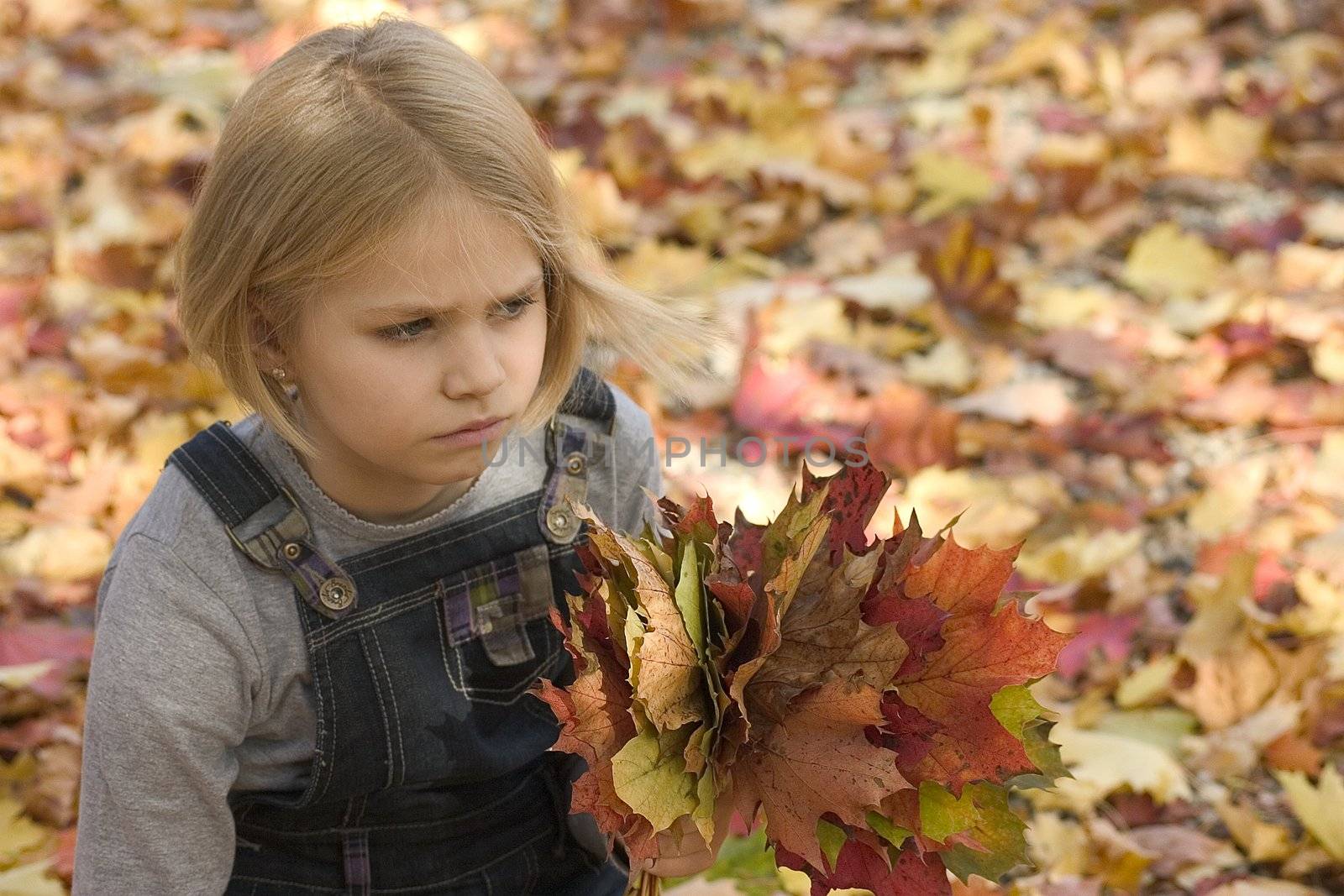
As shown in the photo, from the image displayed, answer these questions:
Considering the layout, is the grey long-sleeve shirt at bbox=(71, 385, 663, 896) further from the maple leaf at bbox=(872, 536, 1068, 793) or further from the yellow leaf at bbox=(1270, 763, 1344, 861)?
the yellow leaf at bbox=(1270, 763, 1344, 861)

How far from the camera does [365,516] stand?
58.6 inches

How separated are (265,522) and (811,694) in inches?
23.7

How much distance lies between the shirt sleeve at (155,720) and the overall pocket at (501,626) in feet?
0.70

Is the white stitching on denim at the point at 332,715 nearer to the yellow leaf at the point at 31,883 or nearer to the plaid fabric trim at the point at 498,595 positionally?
the plaid fabric trim at the point at 498,595

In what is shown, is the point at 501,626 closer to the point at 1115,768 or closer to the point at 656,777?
the point at 656,777

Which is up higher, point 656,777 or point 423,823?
point 656,777

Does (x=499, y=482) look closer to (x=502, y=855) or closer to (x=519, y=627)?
(x=519, y=627)

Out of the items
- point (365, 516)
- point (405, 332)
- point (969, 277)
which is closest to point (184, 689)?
point (365, 516)

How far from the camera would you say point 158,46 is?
3775 mm

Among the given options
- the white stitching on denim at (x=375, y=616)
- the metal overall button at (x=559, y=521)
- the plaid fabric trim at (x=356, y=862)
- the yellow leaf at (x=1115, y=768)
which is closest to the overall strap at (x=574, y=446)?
the metal overall button at (x=559, y=521)

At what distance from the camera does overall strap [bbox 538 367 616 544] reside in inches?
61.6

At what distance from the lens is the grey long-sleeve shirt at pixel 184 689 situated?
4.45 ft

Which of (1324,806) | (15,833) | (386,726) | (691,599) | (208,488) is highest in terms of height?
(691,599)

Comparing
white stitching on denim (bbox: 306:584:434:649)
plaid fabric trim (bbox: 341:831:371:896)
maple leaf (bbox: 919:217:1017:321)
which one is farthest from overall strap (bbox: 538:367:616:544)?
maple leaf (bbox: 919:217:1017:321)
